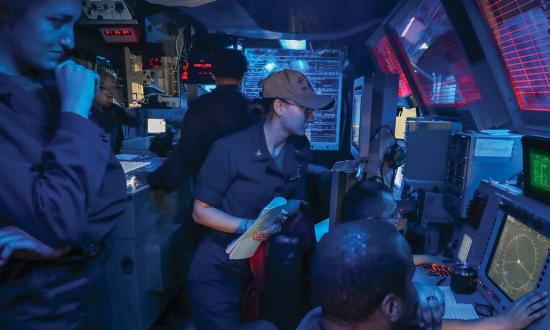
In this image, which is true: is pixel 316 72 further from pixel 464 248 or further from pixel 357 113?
pixel 464 248

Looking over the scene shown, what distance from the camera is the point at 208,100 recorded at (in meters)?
2.37

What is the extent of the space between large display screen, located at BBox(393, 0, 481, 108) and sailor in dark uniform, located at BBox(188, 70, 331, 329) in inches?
44.1

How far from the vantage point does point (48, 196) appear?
2.91ft

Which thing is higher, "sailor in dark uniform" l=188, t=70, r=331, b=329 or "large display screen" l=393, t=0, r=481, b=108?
"large display screen" l=393, t=0, r=481, b=108

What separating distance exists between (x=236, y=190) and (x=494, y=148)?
4.03 feet

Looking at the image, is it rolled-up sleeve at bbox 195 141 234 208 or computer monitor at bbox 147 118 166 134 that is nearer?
rolled-up sleeve at bbox 195 141 234 208

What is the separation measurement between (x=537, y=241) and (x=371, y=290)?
2.59 ft

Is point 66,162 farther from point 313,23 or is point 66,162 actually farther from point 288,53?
point 288,53

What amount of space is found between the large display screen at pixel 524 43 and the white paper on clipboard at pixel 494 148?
0.81ft

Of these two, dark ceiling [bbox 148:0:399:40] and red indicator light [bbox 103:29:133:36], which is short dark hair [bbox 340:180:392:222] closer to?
red indicator light [bbox 103:29:133:36]

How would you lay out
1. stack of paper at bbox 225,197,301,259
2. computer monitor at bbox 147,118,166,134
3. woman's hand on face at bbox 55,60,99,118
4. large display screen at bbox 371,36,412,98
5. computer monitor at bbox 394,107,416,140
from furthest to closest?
computer monitor at bbox 147,118,166,134, computer monitor at bbox 394,107,416,140, large display screen at bbox 371,36,412,98, stack of paper at bbox 225,197,301,259, woman's hand on face at bbox 55,60,99,118

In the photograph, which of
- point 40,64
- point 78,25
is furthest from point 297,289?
point 78,25

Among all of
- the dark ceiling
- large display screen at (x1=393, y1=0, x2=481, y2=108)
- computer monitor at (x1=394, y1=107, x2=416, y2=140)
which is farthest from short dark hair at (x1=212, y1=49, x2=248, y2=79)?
computer monitor at (x1=394, y1=107, x2=416, y2=140)

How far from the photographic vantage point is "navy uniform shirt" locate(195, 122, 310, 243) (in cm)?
176
